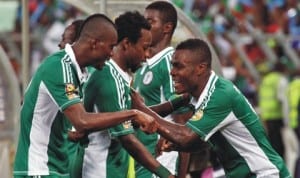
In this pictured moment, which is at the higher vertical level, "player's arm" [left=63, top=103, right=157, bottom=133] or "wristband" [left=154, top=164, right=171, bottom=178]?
"player's arm" [left=63, top=103, right=157, bottom=133]

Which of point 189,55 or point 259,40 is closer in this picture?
point 189,55

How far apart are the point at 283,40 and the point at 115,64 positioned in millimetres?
11405

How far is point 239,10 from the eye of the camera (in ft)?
84.7

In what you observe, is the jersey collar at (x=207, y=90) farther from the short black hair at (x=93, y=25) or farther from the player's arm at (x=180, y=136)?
the short black hair at (x=93, y=25)

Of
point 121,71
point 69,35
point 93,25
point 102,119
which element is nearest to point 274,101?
point 69,35

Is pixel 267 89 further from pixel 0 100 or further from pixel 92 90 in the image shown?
pixel 92 90

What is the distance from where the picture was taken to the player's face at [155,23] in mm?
12859

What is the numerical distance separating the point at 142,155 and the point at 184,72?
700 mm

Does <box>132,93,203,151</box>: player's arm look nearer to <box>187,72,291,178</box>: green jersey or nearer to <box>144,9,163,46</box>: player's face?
<box>187,72,291,178</box>: green jersey

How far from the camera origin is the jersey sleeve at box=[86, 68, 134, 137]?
10.6m

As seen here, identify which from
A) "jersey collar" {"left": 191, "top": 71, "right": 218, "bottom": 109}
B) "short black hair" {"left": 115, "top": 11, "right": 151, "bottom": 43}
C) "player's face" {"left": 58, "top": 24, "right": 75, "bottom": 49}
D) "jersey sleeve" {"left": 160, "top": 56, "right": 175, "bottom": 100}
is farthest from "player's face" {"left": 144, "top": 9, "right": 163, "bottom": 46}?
"jersey collar" {"left": 191, "top": 71, "right": 218, "bottom": 109}

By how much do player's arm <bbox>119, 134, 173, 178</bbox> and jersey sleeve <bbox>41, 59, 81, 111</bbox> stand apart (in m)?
0.73

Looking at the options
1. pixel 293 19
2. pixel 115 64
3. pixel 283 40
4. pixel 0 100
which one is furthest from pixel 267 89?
pixel 115 64

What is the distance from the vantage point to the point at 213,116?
10367 mm
